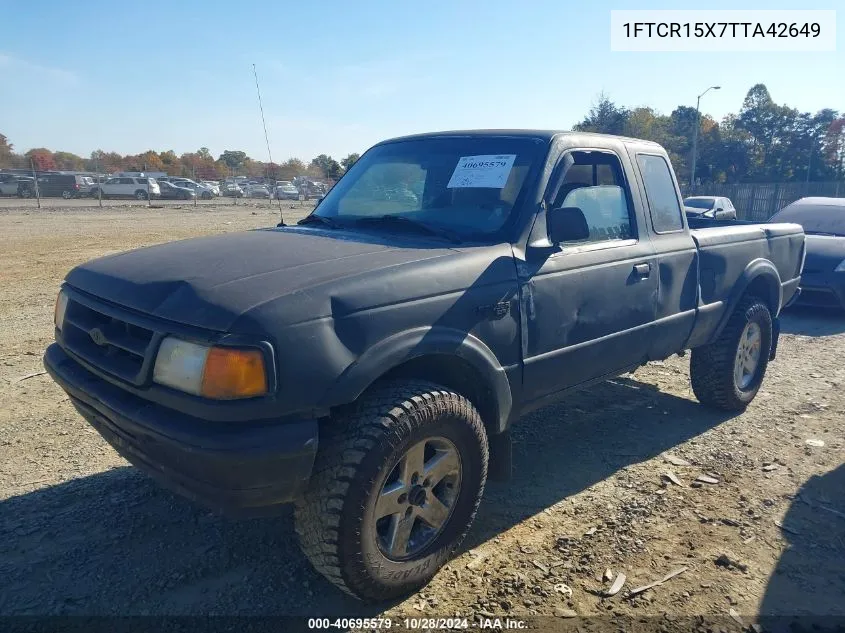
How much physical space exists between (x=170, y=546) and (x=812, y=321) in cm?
872

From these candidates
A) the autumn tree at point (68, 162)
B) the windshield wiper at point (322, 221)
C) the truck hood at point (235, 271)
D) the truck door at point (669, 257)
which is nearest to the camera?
the truck hood at point (235, 271)

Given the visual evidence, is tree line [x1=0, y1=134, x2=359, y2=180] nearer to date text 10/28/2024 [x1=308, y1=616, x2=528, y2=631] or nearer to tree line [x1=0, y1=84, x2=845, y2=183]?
tree line [x1=0, y1=84, x2=845, y2=183]

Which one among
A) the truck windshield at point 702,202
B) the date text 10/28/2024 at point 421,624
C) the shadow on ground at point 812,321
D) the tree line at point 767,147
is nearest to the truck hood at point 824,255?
the shadow on ground at point 812,321

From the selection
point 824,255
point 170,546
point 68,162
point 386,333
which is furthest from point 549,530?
point 68,162

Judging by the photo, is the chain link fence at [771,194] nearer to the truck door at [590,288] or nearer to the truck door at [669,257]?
the truck door at [669,257]

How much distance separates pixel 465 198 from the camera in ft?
11.5

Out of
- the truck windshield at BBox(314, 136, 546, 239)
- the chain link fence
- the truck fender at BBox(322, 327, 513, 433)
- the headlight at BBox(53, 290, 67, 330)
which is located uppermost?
the truck windshield at BBox(314, 136, 546, 239)

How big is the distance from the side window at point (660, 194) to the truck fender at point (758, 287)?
2.68ft

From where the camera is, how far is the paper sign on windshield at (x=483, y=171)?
347cm

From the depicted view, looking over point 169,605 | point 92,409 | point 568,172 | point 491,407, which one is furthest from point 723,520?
point 92,409

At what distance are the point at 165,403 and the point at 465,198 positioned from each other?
1900 millimetres

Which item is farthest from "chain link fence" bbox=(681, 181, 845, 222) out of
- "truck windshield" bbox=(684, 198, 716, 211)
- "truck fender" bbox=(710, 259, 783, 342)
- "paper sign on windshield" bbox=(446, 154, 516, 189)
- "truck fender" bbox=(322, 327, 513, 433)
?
"truck fender" bbox=(322, 327, 513, 433)

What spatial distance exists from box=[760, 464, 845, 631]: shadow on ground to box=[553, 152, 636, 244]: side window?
188 cm

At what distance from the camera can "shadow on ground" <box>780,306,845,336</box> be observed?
8.13 m
